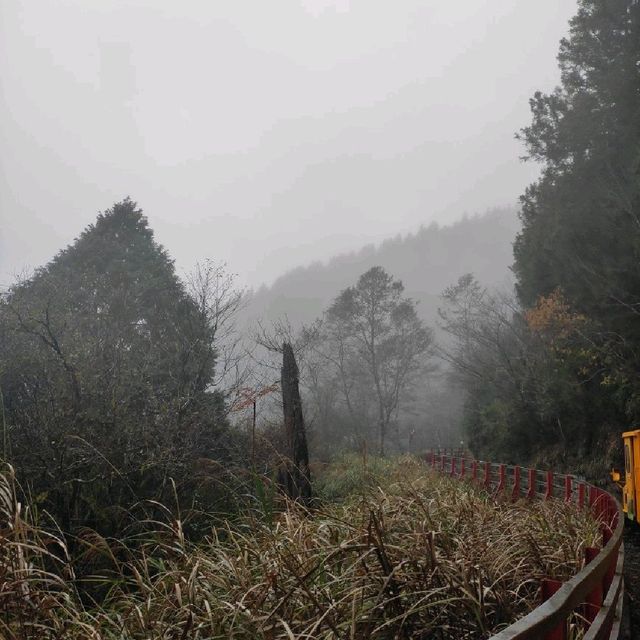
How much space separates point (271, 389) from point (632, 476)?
6.87m

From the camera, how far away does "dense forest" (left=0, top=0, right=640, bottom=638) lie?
4.24 m

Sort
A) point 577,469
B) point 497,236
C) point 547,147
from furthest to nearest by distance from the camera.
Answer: point 497,236 → point 547,147 → point 577,469

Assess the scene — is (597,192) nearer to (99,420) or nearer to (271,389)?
(271,389)

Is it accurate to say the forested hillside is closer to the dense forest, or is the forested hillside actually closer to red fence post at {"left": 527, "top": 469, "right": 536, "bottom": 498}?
the dense forest

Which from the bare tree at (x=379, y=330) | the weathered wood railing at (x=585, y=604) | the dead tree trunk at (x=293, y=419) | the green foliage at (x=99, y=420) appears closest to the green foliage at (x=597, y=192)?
the dead tree trunk at (x=293, y=419)

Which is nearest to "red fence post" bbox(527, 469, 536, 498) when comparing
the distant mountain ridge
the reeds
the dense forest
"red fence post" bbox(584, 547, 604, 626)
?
the dense forest

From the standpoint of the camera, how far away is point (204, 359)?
1146cm

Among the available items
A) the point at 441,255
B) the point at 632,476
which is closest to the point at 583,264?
the point at 632,476

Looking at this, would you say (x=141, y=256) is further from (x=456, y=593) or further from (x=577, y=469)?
(x=456, y=593)

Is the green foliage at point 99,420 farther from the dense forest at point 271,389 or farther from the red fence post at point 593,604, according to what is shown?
the red fence post at point 593,604

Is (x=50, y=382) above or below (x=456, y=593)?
above

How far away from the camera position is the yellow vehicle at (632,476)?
405 inches

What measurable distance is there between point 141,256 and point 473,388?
17.2 m

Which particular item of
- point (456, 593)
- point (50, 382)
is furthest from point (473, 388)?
point (456, 593)
